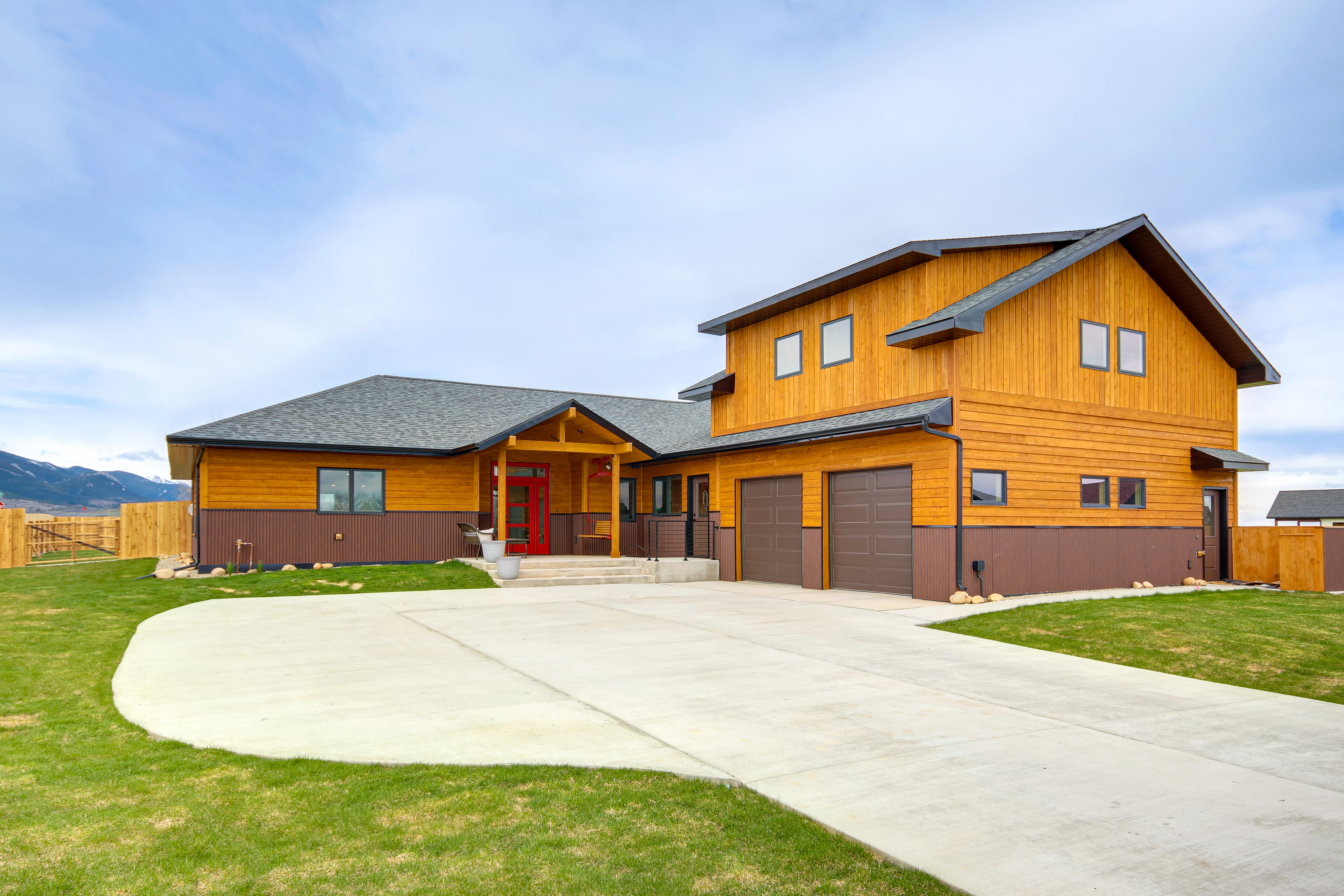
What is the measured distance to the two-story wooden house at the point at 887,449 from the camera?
1409 centimetres

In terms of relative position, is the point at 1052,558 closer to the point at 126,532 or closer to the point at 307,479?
the point at 307,479

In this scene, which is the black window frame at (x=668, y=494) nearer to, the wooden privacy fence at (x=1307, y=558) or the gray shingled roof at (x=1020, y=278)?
the gray shingled roof at (x=1020, y=278)

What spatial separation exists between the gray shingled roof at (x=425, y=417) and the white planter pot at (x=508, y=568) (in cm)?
294

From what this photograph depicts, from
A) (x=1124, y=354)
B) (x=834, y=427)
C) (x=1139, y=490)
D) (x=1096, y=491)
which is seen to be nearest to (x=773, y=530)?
(x=834, y=427)

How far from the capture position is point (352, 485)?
19828 mm

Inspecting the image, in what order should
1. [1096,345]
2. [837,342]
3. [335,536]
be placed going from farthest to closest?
[335,536], [837,342], [1096,345]

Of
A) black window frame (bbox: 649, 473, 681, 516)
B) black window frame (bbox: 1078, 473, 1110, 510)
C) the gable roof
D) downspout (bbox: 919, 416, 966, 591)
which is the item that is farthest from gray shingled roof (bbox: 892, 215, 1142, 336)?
black window frame (bbox: 649, 473, 681, 516)

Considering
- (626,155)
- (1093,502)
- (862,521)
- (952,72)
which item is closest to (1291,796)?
(862,521)

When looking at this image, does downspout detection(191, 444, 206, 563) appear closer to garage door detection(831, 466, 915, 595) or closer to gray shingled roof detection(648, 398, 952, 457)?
gray shingled roof detection(648, 398, 952, 457)

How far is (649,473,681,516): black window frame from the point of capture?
21562 mm

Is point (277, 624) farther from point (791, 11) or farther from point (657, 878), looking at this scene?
point (791, 11)

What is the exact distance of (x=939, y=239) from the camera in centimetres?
1424

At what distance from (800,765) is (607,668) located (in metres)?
3.48

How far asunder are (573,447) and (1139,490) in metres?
12.7
